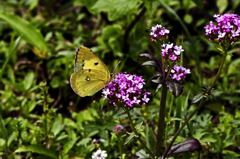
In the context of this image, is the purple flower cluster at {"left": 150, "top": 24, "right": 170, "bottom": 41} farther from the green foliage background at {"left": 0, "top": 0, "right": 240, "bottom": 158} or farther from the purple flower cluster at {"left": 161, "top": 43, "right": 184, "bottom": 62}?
the green foliage background at {"left": 0, "top": 0, "right": 240, "bottom": 158}

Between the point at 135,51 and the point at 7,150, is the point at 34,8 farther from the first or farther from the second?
the point at 7,150

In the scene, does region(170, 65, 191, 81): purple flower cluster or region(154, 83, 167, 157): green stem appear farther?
region(154, 83, 167, 157): green stem

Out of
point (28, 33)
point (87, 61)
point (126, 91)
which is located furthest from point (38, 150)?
point (28, 33)

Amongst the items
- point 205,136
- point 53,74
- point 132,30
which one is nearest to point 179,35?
point 132,30

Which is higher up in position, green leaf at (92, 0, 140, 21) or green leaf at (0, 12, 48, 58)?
green leaf at (92, 0, 140, 21)

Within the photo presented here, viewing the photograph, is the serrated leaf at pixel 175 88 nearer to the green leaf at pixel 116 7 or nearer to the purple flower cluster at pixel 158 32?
the purple flower cluster at pixel 158 32

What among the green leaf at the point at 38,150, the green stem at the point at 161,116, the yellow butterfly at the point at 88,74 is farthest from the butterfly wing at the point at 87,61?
the green leaf at the point at 38,150

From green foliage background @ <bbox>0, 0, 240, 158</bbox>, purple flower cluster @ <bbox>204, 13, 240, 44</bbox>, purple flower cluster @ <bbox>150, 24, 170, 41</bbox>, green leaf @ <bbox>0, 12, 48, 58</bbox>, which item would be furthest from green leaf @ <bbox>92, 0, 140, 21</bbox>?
purple flower cluster @ <bbox>204, 13, 240, 44</bbox>
